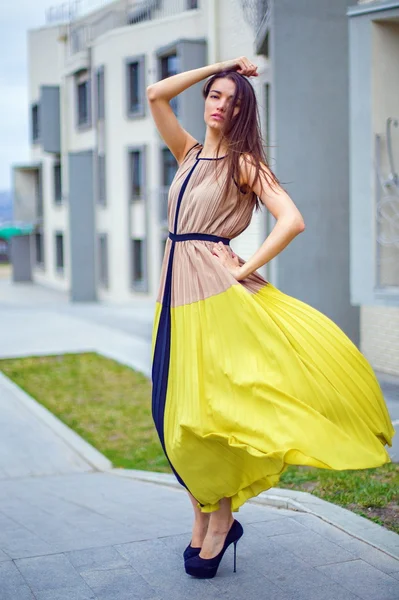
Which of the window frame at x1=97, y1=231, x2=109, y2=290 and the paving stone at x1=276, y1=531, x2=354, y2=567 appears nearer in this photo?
the paving stone at x1=276, y1=531, x2=354, y2=567

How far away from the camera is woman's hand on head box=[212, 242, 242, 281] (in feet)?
11.4

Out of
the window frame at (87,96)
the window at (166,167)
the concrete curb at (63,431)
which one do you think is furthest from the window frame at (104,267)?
the concrete curb at (63,431)

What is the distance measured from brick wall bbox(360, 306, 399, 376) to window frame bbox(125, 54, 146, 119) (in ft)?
48.6

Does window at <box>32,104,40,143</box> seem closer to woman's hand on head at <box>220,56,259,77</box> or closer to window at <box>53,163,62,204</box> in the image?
window at <box>53,163,62,204</box>

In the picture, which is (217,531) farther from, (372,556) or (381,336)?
(381,336)

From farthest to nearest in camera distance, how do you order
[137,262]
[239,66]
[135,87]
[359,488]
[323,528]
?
1. [137,262]
2. [135,87]
3. [359,488]
4. [323,528]
5. [239,66]

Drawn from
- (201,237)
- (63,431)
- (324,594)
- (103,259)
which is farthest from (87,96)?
(324,594)

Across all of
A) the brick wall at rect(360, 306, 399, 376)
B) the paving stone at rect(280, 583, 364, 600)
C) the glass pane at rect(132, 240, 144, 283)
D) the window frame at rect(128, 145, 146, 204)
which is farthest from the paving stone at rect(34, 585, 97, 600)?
the glass pane at rect(132, 240, 144, 283)

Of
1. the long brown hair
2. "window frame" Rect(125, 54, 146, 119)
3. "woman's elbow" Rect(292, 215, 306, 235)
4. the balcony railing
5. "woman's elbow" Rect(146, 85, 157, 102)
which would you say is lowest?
"woman's elbow" Rect(292, 215, 306, 235)

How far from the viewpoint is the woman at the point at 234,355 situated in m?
3.27

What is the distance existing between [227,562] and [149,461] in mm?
3778

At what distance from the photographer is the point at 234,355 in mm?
3375

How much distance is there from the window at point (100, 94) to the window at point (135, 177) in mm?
1839

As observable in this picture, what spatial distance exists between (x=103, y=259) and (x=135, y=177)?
9.38 feet
